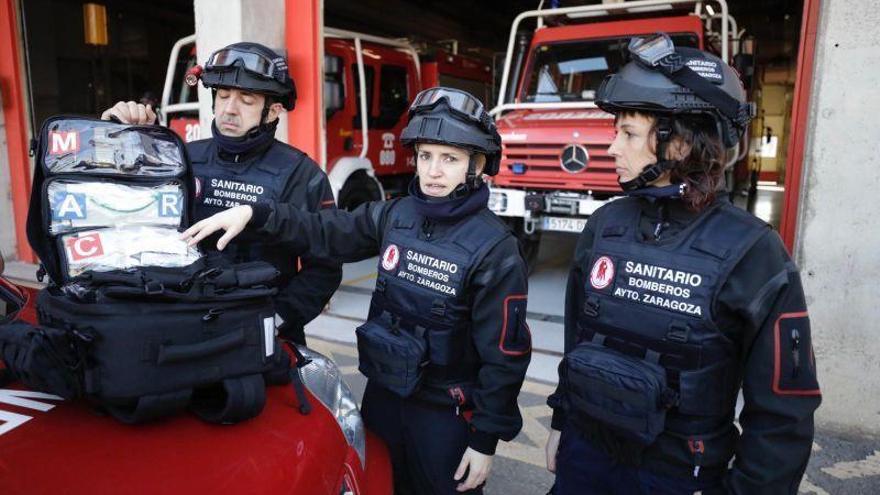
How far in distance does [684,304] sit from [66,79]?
49.7ft

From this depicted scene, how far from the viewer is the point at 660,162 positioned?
1510 millimetres

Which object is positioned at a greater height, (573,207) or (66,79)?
(66,79)

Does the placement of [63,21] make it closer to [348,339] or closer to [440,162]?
[348,339]

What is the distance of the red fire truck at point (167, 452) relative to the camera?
1.21 metres

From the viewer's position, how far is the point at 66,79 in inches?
525

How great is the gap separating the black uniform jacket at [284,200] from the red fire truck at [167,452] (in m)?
0.75

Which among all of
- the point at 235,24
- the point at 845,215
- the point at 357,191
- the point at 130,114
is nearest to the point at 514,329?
the point at 130,114

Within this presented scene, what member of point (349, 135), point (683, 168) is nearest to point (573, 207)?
point (349, 135)

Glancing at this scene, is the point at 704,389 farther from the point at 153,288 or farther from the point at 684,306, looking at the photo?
the point at 153,288

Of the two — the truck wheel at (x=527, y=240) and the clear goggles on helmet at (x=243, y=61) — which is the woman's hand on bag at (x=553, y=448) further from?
the truck wheel at (x=527, y=240)

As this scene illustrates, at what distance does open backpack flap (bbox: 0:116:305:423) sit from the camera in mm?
1275

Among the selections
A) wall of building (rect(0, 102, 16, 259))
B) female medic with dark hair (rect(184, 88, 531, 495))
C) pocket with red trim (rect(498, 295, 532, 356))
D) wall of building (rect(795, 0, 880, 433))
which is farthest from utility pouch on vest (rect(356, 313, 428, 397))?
wall of building (rect(0, 102, 16, 259))

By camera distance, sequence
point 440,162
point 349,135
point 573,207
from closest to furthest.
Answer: point 440,162 < point 573,207 < point 349,135

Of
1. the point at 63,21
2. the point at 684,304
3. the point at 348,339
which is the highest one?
the point at 63,21
